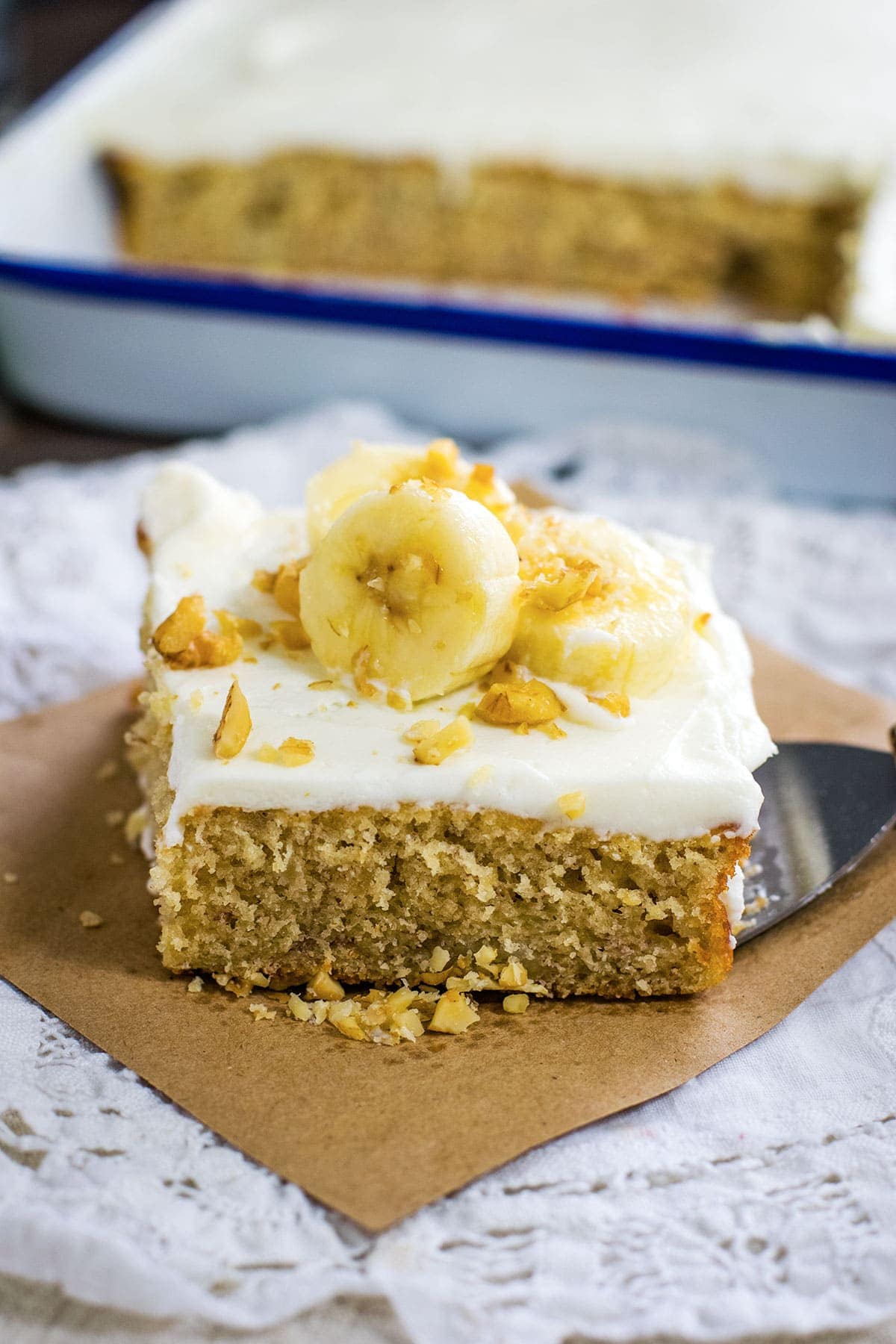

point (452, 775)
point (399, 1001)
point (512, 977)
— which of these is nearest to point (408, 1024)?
point (399, 1001)

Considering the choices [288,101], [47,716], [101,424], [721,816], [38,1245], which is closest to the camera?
[38,1245]

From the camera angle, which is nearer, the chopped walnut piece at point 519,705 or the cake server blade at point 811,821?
the chopped walnut piece at point 519,705

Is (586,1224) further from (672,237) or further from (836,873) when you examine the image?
(672,237)

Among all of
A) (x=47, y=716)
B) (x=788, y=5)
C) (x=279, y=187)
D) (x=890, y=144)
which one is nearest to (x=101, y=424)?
(x=279, y=187)

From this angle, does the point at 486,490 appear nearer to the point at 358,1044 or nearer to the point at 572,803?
the point at 572,803

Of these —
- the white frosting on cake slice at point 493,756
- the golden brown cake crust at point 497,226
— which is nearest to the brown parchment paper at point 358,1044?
the white frosting on cake slice at point 493,756

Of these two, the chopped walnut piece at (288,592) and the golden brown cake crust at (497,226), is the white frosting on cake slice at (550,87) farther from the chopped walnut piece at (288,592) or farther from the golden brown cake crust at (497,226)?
the chopped walnut piece at (288,592)

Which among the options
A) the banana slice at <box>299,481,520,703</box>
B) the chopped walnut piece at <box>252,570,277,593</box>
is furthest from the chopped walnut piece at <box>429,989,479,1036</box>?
the chopped walnut piece at <box>252,570,277,593</box>
